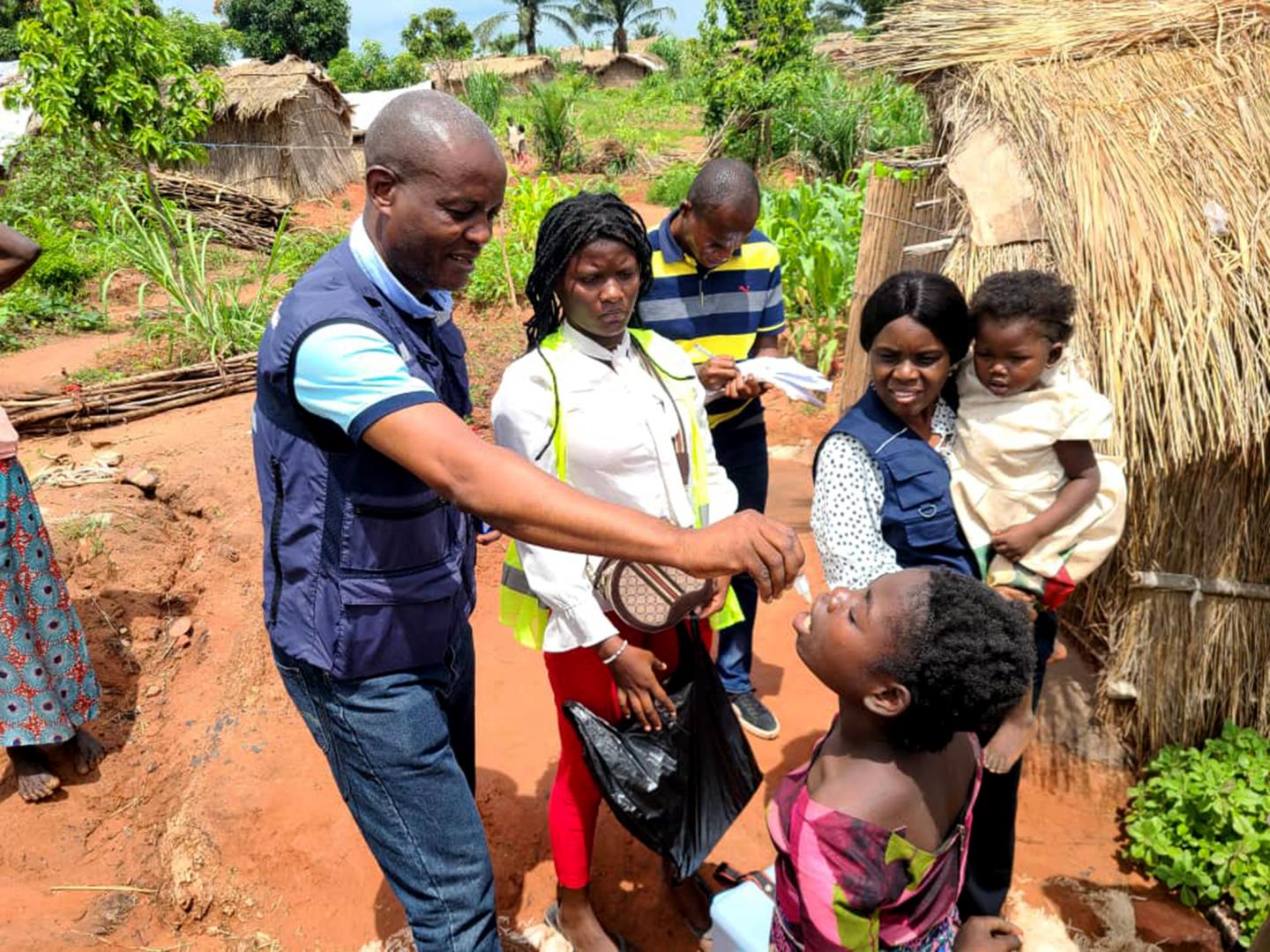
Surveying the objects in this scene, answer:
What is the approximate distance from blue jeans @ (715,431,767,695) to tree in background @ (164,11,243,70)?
28164mm

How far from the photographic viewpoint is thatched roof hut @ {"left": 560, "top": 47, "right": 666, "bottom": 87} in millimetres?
32344

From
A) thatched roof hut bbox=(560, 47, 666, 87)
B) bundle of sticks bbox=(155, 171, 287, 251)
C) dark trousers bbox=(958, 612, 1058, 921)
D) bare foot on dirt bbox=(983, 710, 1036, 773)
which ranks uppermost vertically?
thatched roof hut bbox=(560, 47, 666, 87)

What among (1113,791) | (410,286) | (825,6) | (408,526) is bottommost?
(1113,791)

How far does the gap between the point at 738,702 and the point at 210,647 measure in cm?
230

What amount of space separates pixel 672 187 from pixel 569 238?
13.6 metres

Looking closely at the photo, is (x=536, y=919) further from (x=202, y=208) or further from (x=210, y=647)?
(x=202, y=208)

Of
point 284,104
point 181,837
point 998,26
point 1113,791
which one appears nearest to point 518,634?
point 181,837

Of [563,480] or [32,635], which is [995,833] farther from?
[32,635]

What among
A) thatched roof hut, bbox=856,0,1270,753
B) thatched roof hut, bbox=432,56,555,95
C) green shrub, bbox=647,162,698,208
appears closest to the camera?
thatched roof hut, bbox=856,0,1270,753

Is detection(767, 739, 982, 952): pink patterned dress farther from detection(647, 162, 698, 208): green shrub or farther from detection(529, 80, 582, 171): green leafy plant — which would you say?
detection(529, 80, 582, 171): green leafy plant

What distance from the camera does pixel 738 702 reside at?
309 centimetres

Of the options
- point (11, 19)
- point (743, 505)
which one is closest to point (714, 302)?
point (743, 505)

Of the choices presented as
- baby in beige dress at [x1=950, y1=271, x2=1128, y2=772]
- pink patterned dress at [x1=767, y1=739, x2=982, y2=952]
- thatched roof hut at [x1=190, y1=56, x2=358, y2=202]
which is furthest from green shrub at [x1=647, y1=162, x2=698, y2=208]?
pink patterned dress at [x1=767, y1=739, x2=982, y2=952]

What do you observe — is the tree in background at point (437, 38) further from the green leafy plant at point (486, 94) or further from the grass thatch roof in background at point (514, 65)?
the green leafy plant at point (486, 94)
